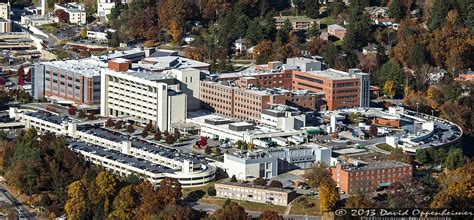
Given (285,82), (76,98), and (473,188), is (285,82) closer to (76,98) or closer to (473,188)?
(76,98)

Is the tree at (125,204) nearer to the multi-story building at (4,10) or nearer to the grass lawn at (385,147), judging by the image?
the grass lawn at (385,147)

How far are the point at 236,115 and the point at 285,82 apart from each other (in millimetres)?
1800

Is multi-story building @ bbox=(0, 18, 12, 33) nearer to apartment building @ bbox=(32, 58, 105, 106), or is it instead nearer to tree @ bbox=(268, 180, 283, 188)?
apartment building @ bbox=(32, 58, 105, 106)

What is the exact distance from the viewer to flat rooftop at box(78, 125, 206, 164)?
23.6 m

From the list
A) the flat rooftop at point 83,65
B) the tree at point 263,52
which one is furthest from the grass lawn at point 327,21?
the flat rooftop at point 83,65

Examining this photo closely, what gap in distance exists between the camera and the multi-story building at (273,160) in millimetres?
23000

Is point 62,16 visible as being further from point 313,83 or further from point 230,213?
point 230,213

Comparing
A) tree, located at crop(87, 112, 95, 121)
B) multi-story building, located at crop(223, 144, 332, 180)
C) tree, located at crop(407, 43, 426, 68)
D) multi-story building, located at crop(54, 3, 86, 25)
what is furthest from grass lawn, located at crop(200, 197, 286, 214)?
multi-story building, located at crop(54, 3, 86, 25)

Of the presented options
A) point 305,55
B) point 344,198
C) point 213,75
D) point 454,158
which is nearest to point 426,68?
point 305,55

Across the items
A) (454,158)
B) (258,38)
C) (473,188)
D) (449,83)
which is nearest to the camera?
(473,188)

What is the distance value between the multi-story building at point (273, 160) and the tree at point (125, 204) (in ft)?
6.63

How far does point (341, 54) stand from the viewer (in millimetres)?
31547

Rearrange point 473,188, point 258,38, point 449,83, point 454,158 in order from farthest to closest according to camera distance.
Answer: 1. point 258,38
2. point 449,83
3. point 454,158
4. point 473,188

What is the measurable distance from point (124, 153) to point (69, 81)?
15.0ft
